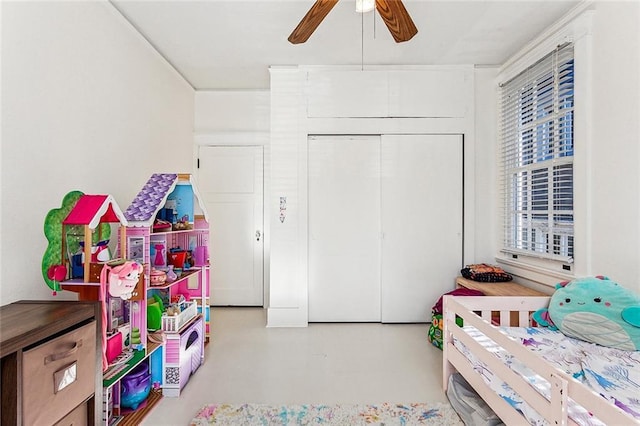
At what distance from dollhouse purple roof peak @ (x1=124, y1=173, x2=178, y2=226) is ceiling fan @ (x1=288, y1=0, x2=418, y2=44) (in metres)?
1.31

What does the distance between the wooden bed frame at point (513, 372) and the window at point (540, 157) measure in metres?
0.77

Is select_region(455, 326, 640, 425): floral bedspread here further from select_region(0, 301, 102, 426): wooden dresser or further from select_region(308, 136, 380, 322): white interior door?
select_region(0, 301, 102, 426): wooden dresser

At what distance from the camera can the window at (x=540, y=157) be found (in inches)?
95.9

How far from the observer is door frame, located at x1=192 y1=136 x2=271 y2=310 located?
12.8ft

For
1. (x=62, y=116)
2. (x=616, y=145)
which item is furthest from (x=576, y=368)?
(x=62, y=116)

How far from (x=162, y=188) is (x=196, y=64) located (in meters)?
1.68

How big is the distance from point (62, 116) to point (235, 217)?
2.16 metres

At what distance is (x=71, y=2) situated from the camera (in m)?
1.97

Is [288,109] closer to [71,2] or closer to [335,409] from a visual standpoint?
[71,2]

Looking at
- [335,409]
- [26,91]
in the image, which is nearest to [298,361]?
[335,409]

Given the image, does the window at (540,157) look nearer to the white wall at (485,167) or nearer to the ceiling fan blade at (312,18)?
the white wall at (485,167)

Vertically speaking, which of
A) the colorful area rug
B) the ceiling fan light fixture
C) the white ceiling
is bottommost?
the colorful area rug

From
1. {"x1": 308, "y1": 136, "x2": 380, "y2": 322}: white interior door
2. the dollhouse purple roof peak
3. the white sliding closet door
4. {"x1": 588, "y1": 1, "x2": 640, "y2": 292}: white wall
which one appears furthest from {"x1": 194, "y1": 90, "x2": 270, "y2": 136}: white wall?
{"x1": 588, "y1": 1, "x2": 640, "y2": 292}: white wall

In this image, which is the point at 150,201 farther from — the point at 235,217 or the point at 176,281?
the point at 235,217
